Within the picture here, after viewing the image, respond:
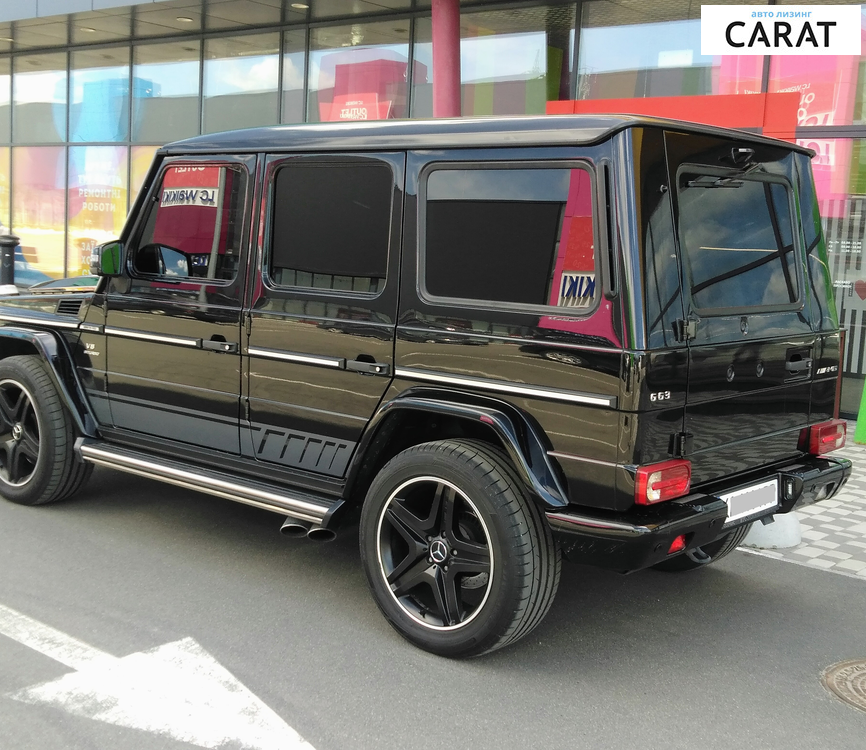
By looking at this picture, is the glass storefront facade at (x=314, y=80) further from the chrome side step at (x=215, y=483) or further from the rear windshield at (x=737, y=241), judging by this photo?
the chrome side step at (x=215, y=483)

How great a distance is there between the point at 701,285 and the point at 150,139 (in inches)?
529

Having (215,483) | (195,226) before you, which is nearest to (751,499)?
(215,483)

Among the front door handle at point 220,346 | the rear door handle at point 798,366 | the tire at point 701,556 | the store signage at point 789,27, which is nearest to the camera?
the rear door handle at point 798,366

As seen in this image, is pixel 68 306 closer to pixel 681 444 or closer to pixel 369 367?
pixel 369 367

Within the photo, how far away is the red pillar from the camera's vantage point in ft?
31.7

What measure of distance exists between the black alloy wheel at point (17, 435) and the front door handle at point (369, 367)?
7.49 feet

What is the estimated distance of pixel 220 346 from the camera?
4508 mm

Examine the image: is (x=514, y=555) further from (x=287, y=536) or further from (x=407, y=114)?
(x=407, y=114)

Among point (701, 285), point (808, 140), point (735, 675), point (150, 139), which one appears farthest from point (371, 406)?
point (150, 139)

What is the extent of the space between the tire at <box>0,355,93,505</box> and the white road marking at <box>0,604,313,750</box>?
1.67m

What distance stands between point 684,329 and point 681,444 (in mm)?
412

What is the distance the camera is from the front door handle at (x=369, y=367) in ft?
12.9

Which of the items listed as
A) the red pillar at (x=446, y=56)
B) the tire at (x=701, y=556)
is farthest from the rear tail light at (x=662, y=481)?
the red pillar at (x=446, y=56)

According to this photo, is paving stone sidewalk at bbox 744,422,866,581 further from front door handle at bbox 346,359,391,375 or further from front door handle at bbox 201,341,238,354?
front door handle at bbox 201,341,238,354
